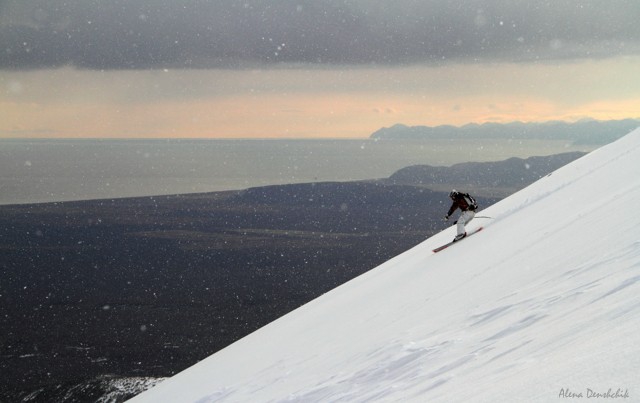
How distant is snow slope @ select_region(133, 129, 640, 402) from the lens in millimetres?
4195

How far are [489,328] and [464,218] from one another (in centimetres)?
933

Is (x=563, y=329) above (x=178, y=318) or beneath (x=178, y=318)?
above

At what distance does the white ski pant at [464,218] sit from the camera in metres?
14.8

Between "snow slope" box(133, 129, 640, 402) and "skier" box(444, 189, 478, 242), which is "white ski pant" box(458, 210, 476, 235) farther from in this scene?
"snow slope" box(133, 129, 640, 402)

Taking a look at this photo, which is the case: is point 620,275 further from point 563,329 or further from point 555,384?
point 555,384

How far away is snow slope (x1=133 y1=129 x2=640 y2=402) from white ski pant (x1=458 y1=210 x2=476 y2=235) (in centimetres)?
50

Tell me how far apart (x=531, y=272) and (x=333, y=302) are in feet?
25.1

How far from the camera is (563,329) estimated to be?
16.0 feet

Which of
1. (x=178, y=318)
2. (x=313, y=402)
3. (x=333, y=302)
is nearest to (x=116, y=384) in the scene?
(x=178, y=318)

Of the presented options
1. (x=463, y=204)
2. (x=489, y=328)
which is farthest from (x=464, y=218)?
(x=489, y=328)

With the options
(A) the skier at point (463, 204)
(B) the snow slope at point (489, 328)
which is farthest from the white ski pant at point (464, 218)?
(B) the snow slope at point (489, 328)

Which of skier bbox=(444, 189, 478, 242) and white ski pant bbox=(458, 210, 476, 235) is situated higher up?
skier bbox=(444, 189, 478, 242)

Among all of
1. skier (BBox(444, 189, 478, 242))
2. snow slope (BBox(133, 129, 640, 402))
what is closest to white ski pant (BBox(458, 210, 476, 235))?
skier (BBox(444, 189, 478, 242))

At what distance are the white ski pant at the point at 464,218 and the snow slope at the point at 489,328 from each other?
19.7 inches
